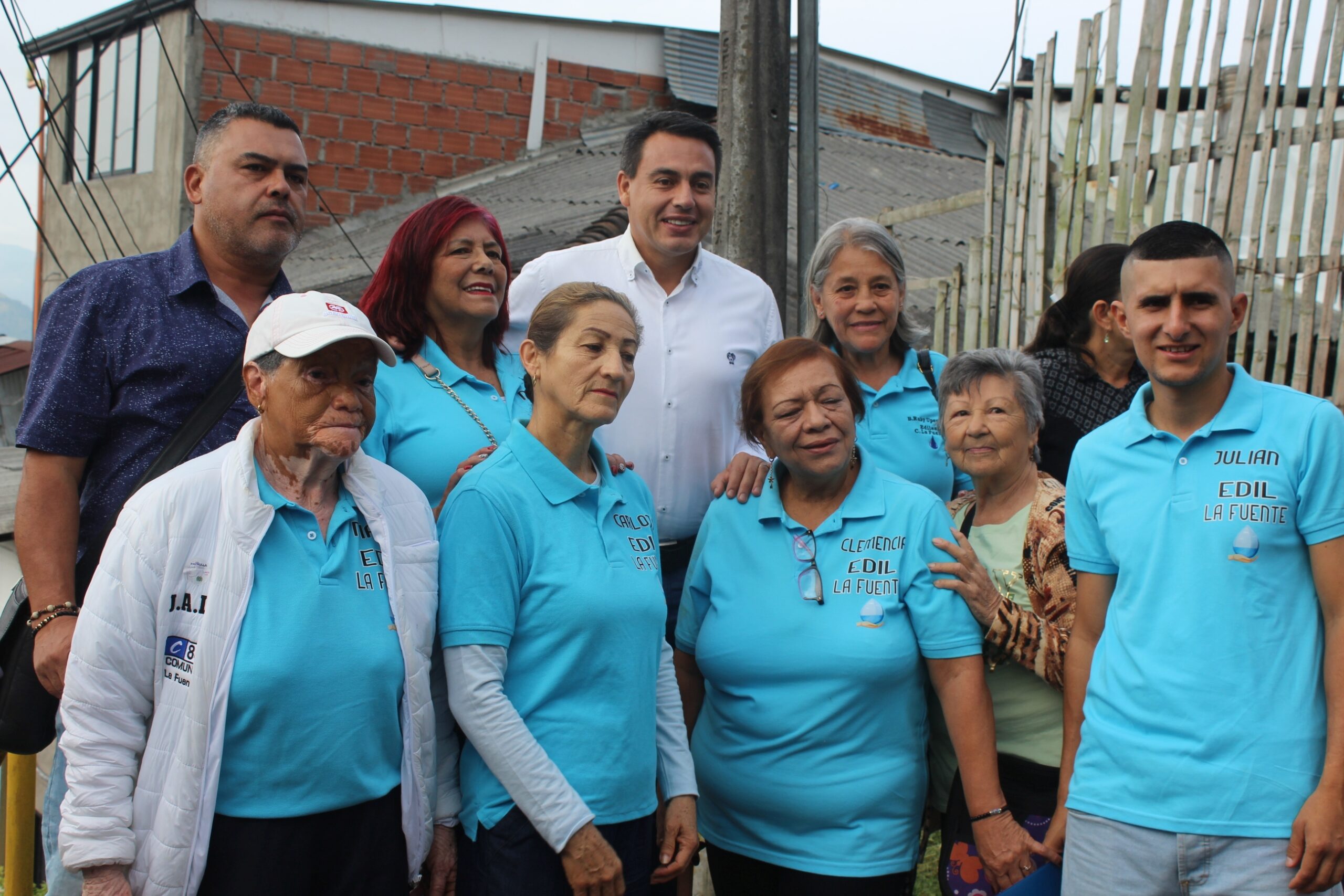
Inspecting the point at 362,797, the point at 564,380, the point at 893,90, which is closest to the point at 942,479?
the point at 564,380

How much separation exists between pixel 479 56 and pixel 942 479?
11.4 m

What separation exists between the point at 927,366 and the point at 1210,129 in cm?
247

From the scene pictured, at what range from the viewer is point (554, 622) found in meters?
2.47

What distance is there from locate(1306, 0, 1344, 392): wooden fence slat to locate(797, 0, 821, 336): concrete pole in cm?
221

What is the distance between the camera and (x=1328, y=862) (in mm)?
2182

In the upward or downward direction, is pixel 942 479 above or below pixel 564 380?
below

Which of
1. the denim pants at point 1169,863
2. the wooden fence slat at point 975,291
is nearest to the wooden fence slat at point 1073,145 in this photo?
the wooden fence slat at point 975,291

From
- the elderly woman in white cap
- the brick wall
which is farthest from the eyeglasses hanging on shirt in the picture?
the brick wall

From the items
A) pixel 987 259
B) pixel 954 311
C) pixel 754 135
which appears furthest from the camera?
pixel 954 311

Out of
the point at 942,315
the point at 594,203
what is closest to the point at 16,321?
the point at 594,203

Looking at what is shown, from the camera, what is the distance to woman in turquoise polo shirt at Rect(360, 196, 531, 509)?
287 cm

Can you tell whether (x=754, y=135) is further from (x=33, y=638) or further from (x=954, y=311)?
(x=33, y=638)

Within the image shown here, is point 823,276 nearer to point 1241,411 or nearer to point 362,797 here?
point 1241,411

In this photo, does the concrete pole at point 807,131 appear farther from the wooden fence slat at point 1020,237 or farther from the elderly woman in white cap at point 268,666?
the elderly woman in white cap at point 268,666
